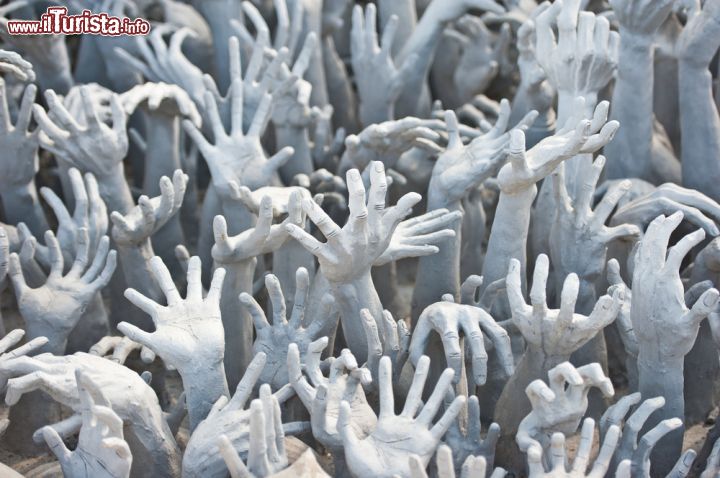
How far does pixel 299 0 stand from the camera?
8.77ft

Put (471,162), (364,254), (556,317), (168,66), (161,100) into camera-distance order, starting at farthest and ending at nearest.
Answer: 1. (168,66)
2. (161,100)
3. (471,162)
4. (364,254)
5. (556,317)

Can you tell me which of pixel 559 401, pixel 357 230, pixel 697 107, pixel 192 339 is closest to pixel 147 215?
pixel 192 339

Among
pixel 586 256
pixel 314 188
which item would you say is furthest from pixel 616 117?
pixel 314 188

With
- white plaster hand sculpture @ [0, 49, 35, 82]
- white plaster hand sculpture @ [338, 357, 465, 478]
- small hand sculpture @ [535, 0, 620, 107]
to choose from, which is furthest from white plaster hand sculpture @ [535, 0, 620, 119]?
white plaster hand sculpture @ [0, 49, 35, 82]

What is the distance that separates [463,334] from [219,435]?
44 centimetres

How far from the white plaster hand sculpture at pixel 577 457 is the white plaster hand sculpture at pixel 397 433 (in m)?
0.13

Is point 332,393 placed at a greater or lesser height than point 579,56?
lesser

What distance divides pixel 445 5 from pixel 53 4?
1047 millimetres

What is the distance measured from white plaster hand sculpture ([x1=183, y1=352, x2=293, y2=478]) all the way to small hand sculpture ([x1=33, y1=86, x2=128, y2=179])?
2.52 ft

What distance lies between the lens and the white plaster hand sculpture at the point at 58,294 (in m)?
1.99

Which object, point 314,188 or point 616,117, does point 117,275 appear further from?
point 616,117

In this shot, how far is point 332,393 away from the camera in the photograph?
172 cm

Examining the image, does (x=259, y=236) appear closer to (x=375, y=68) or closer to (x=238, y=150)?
(x=238, y=150)

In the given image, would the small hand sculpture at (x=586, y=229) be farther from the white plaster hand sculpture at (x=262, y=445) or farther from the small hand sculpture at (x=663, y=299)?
the white plaster hand sculpture at (x=262, y=445)
